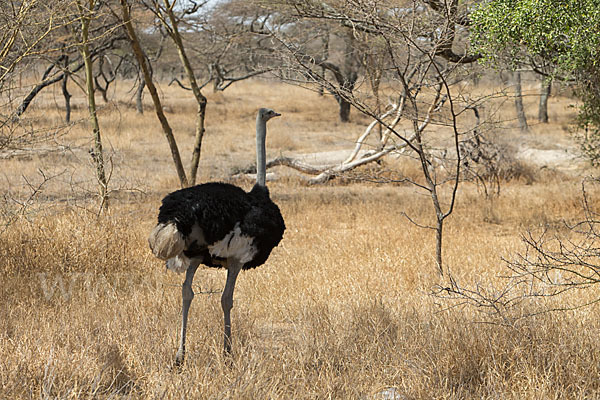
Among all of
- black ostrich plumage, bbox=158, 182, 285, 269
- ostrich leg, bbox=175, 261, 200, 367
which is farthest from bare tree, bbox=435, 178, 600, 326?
ostrich leg, bbox=175, 261, 200, 367

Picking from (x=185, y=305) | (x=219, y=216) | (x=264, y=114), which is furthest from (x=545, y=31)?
(x=185, y=305)

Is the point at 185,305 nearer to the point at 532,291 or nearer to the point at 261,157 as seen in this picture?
the point at 261,157

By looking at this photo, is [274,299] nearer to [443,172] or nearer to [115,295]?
[115,295]

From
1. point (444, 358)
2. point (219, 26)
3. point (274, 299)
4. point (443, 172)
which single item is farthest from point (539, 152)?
point (219, 26)

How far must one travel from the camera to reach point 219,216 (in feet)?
12.5

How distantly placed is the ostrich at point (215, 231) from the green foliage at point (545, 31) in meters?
4.09

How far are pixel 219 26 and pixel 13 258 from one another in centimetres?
2010

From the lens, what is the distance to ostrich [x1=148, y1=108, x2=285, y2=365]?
3.70m

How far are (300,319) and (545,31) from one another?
4.49 m

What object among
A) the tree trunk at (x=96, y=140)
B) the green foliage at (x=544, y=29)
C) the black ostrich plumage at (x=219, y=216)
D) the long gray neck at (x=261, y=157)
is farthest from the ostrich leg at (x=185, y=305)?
the green foliage at (x=544, y=29)

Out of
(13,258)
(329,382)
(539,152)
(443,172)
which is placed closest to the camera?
(329,382)

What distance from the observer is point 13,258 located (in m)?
5.79

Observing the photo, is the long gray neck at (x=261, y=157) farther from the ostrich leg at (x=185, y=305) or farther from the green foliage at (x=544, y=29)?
the green foliage at (x=544, y=29)

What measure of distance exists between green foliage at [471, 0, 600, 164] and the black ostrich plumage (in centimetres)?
417
